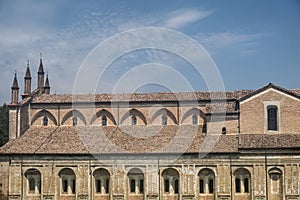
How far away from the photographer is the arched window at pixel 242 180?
39531 millimetres

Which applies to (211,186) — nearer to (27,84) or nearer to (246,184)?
(246,184)

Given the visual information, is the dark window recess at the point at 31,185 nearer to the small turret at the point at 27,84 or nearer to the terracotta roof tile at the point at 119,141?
the terracotta roof tile at the point at 119,141

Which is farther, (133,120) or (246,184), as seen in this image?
(133,120)

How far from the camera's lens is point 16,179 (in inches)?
1657

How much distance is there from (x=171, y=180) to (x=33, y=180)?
12138 millimetres

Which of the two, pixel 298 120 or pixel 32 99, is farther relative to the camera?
pixel 32 99

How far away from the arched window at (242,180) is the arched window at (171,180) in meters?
4.98

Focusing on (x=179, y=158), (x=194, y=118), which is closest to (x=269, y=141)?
(x=179, y=158)

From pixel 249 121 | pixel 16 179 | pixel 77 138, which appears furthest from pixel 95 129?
pixel 249 121

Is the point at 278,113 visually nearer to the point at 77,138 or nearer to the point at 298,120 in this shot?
the point at 298,120

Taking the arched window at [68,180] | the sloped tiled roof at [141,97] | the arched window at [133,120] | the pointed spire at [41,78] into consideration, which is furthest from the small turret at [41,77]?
the arched window at [68,180]

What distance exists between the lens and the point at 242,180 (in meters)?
39.7

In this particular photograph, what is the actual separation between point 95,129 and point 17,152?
756 centimetres

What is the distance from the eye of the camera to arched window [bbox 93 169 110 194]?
4169cm
